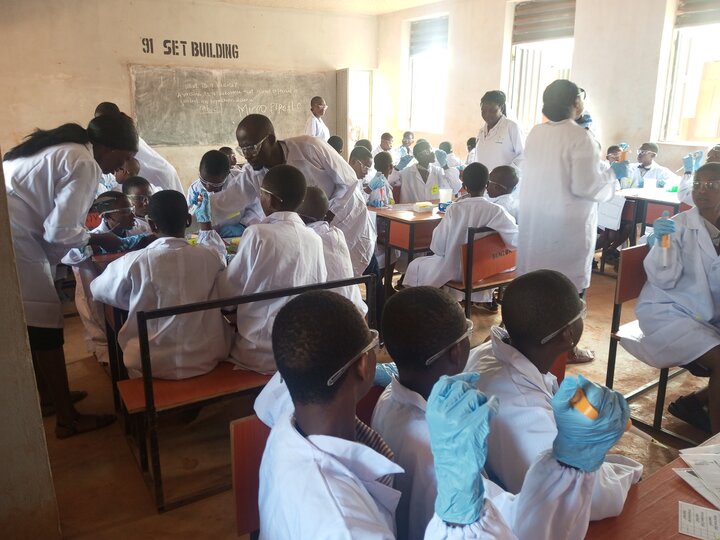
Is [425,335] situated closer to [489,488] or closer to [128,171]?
[489,488]

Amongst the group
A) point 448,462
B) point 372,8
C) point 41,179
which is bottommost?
point 448,462

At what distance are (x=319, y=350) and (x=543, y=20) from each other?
7993 mm

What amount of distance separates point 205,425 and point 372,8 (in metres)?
8.68

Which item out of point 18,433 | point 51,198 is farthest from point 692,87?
point 18,433

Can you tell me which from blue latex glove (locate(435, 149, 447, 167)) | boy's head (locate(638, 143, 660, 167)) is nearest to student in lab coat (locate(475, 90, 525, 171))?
blue latex glove (locate(435, 149, 447, 167))

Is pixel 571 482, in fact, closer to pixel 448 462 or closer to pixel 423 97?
pixel 448 462

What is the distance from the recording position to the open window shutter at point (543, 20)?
7.42m

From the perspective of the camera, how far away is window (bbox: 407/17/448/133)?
9565 mm

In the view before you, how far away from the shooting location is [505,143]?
521 cm

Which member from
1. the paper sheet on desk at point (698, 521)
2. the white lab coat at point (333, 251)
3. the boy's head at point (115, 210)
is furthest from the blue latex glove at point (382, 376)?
the boy's head at point (115, 210)

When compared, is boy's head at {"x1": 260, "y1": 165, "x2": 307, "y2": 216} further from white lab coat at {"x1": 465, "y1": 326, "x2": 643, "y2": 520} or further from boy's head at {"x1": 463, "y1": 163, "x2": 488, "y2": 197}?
boy's head at {"x1": 463, "y1": 163, "x2": 488, "y2": 197}

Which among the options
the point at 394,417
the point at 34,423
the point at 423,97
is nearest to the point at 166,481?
the point at 34,423

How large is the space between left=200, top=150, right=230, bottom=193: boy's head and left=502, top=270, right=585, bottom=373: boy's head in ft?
8.92

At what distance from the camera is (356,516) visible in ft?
2.92
